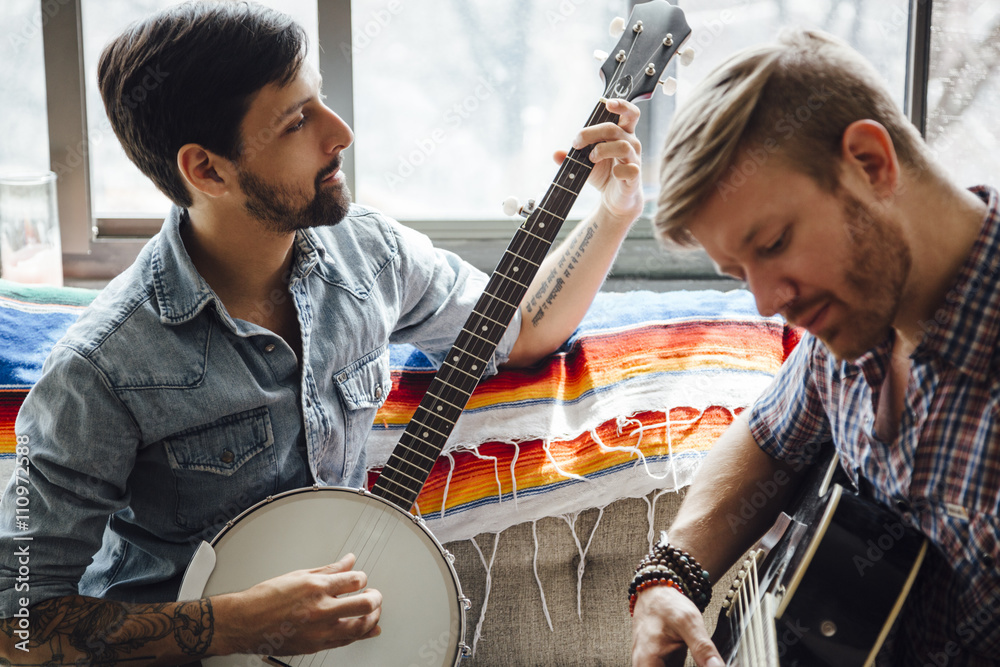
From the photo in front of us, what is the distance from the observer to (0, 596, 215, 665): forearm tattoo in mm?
1142

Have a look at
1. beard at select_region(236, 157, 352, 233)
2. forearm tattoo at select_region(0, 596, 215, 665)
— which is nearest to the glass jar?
beard at select_region(236, 157, 352, 233)

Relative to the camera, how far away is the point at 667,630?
3.81 ft

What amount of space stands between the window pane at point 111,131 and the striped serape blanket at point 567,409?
559 mm

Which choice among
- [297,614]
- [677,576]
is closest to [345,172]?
[297,614]

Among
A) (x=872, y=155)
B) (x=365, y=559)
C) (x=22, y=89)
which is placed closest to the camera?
(x=872, y=155)

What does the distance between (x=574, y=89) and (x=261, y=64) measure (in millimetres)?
1186

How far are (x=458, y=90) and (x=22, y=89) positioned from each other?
1.19 m

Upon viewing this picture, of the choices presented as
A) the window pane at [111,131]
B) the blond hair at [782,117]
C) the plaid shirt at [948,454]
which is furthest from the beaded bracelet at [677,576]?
the window pane at [111,131]

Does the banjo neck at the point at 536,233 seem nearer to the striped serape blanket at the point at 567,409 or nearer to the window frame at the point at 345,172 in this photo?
the striped serape blanket at the point at 567,409

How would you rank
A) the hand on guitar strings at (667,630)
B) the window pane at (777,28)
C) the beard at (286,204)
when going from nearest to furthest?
the hand on guitar strings at (667,630), the beard at (286,204), the window pane at (777,28)

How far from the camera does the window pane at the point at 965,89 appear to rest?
2.19 meters

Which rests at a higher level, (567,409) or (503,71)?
(503,71)

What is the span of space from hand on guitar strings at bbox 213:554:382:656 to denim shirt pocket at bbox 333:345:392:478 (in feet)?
1.01

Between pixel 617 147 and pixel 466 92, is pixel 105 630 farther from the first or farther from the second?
pixel 466 92
